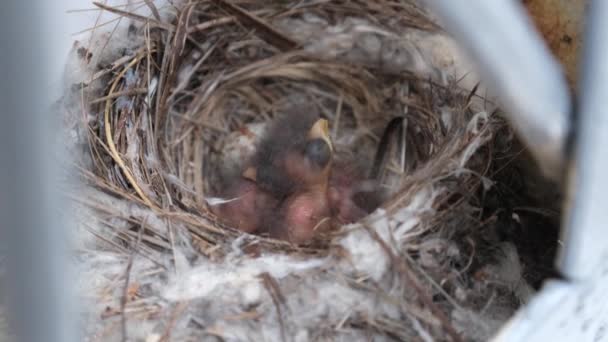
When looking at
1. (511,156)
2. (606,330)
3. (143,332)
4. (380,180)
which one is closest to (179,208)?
(143,332)

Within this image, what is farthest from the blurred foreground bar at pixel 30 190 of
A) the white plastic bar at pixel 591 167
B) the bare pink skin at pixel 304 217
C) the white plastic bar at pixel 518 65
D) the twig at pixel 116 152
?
the bare pink skin at pixel 304 217

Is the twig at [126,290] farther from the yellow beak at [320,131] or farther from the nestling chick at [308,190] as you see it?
the yellow beak at [320,131]

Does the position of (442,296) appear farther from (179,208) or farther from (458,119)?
(179,208)

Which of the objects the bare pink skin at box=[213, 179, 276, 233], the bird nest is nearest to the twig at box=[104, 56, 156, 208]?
the bird nest

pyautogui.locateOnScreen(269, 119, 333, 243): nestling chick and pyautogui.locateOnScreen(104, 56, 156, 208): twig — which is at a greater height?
pyautogui.locateOnScreen(104, 56, 156, 208): twig

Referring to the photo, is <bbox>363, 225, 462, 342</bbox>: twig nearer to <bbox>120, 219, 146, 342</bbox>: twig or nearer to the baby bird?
the baby bird

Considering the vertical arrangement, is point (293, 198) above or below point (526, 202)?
below
